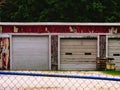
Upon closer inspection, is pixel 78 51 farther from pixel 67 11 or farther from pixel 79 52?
pixel 67 11

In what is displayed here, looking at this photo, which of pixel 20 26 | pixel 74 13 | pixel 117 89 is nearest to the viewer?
pixel 117 89

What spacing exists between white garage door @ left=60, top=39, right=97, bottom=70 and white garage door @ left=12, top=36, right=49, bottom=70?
3.74 feet

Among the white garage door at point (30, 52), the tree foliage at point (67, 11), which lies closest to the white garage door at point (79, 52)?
the white garage door at point (30, 52)

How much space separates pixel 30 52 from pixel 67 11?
13164mm

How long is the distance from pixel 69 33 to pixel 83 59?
5.96ft

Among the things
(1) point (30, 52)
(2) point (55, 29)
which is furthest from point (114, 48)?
(1) point (30, 52)

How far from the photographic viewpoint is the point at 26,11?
124 feet

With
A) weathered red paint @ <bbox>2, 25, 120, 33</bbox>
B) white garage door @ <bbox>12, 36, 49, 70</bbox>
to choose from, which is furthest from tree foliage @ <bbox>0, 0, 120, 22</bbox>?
white garage door @ <bbox>12, 36, 49, 70</bbox>

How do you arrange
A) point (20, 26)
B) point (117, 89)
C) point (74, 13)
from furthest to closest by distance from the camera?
point (74, 13) < point (20, 26) < point (117, 89)

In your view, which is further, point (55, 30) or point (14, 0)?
point (14, 0)

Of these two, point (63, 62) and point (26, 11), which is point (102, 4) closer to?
point (26, 11)

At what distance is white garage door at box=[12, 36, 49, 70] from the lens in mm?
25094

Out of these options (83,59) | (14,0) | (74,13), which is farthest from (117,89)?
(14,0)

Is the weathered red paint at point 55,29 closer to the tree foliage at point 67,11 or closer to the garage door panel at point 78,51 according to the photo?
the garage door panel at point 78,51
